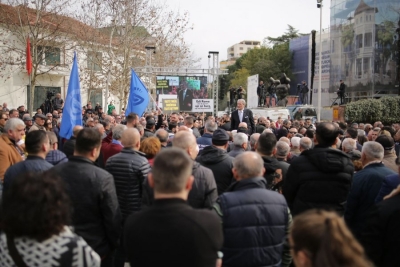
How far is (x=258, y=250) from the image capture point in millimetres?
3262

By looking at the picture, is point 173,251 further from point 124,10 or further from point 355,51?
point 355,51

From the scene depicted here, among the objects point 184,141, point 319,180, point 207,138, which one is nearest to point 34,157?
point 184,141

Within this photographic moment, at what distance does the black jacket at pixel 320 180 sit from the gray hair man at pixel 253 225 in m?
0.91

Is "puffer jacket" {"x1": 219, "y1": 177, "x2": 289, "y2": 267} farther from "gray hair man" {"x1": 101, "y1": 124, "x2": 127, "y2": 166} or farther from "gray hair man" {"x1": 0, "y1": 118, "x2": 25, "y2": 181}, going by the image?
"gray hair man" {"x1": 101, "y1": 124, "x2": 127, "y2": 166}

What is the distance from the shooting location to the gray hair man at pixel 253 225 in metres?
3.24

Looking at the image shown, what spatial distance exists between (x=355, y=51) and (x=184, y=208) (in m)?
37.2

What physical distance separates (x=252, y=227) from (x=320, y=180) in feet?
4.19

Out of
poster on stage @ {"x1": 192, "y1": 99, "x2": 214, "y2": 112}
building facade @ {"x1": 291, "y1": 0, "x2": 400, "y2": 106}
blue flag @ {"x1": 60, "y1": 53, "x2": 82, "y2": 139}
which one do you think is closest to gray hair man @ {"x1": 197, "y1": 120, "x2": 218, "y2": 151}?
blue flag @ {"x1": 60, "y1": 53, "x2": 82, "y2": 139}

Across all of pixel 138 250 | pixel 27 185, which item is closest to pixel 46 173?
pixel 27 185

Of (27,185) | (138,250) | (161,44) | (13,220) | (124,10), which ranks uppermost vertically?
(124,10)

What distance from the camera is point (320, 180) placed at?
4.22 metres

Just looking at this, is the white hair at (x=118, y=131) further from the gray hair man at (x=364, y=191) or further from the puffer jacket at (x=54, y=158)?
the gray hair man at (x=364, y=191)

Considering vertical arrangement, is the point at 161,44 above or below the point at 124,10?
below

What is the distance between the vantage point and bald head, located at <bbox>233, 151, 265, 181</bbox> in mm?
3467
